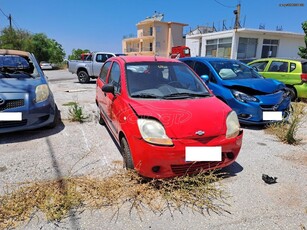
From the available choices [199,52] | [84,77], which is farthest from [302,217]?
[199,52]

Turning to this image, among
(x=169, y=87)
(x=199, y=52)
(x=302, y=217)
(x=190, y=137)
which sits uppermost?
(x=199, y=52)

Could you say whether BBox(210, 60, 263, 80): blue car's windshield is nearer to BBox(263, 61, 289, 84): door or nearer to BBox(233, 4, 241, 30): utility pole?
BBox(263, 61, 289, 84): door

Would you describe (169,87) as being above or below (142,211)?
above

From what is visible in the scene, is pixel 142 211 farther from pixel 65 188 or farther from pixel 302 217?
pixel 302 217

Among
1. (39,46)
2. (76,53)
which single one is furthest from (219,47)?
(76,53)

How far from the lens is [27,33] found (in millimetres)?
31641

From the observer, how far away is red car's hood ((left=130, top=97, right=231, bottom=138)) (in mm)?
2500

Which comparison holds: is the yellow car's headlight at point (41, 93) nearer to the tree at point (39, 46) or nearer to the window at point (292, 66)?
the window at point (292, 66)

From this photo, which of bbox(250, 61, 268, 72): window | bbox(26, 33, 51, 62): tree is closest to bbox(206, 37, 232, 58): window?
bbox(250, 61, 268, 72): window

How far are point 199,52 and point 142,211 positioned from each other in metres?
25.8

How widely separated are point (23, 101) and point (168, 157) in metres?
2.79

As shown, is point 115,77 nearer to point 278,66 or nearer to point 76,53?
point 278,66

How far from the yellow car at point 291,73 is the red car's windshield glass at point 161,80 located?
5.23 m

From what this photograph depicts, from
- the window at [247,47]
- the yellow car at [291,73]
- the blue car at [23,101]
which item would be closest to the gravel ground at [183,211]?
the blue car at [23,101]
